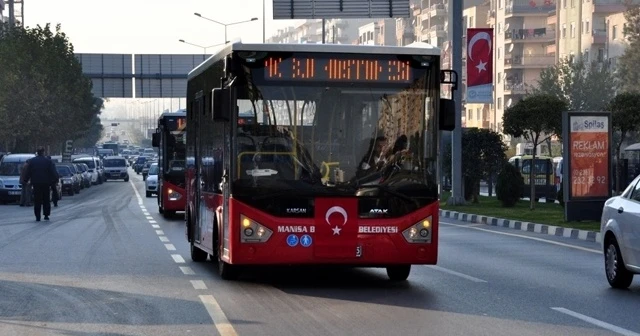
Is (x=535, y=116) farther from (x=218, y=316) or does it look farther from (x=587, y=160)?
(x=218, y=316)

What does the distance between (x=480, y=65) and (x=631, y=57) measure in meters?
49.7

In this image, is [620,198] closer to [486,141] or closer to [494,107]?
[486,141]

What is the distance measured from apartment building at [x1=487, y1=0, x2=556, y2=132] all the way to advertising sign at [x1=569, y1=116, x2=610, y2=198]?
90.6 meters

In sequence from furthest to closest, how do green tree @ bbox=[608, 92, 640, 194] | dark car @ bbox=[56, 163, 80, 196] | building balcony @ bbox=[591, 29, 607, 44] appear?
1. building balcony @ bbox=[591, 29, 607, 44]
2. dark car @ bbox=[56, 163, 80, 196]
3. green tree @ bbox=[608, 92, 640, 194]

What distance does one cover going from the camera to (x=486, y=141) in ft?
141

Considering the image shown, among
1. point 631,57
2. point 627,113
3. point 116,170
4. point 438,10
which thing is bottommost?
point 116,170

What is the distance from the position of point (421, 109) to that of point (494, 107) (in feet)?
364

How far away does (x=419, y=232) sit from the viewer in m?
15.0

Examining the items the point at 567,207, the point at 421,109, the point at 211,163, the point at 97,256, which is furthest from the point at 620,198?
the point at 567,207

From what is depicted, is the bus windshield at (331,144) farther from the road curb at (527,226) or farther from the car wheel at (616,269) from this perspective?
the road curb at (527,226)

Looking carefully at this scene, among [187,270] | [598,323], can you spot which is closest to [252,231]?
[187,270]

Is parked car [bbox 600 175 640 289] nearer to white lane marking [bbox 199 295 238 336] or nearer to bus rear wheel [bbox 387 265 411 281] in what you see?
bus rear wheel [bbox 387 265 411 281]

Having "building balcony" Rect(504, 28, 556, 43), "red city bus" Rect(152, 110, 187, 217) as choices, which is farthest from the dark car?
"building balcony" Rect(504, 28, 556, 43)

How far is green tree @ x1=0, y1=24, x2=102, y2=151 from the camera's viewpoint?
7831 centimetres
